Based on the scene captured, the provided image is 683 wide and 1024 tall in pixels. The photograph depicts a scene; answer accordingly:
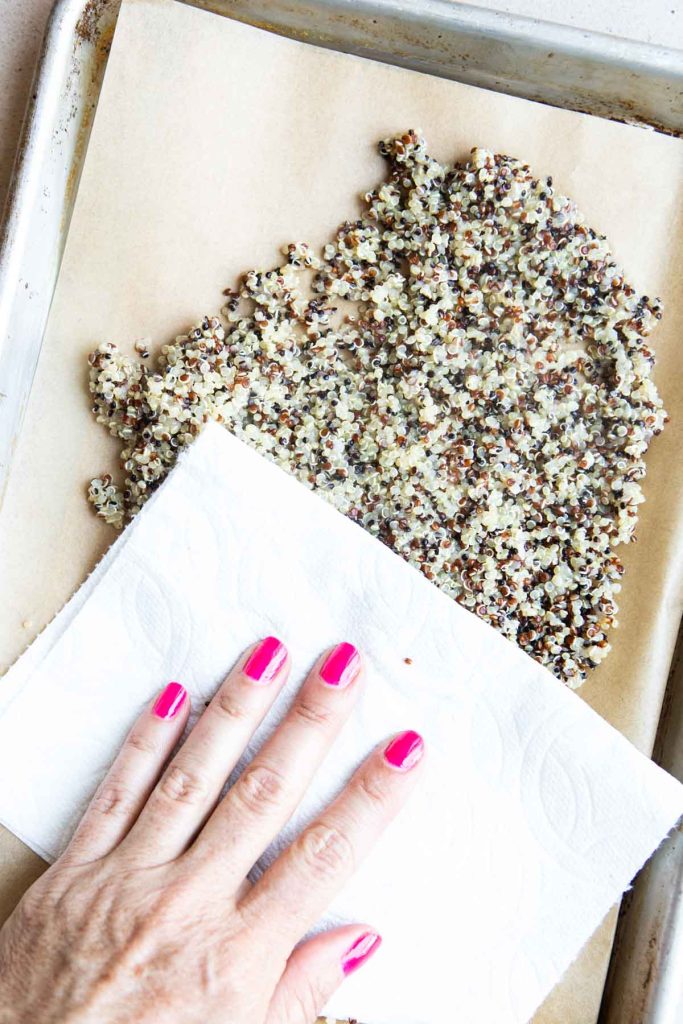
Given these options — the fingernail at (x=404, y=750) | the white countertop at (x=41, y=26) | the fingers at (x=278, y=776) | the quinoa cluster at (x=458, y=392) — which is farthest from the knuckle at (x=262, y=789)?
the white countertop at (x=41, y=26)

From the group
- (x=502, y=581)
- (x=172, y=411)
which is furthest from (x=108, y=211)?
(x=502, y=581)

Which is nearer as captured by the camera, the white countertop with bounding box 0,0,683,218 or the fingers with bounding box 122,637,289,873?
the fingers with bounding box 122,637,289,873

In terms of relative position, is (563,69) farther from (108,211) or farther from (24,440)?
(24,440)

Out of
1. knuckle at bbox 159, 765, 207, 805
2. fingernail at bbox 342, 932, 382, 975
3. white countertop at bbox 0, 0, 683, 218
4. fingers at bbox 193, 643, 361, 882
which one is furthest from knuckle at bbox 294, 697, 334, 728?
white countertop at bbox 0, 0, 683, 218

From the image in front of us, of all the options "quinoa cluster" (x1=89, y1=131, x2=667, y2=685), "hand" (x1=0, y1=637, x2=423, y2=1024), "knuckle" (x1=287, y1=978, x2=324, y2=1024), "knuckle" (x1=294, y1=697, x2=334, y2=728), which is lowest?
"knuckle" (x1=287, y1=978, x2=324, y2=1024)

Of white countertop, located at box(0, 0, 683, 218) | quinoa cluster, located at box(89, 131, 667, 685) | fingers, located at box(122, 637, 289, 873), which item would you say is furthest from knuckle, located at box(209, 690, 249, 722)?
white countertop, located at box(0, 0, 683, 218)

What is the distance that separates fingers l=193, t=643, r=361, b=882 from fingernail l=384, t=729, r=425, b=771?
0.05 meters

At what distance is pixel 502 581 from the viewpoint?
0.87 metres

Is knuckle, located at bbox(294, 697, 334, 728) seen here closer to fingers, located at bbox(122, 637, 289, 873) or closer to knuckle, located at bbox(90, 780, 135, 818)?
fingers, located at bbox(122, 637, 289, 873)

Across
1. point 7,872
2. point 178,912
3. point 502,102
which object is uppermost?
point 502,102

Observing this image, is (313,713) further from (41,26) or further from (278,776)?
(41,26)

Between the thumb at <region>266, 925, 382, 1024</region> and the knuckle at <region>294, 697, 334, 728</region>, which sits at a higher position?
the knuckle at <region>294, 697, 334, 728</region>

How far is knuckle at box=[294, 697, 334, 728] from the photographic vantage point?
0.78m

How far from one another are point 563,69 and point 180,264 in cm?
43
